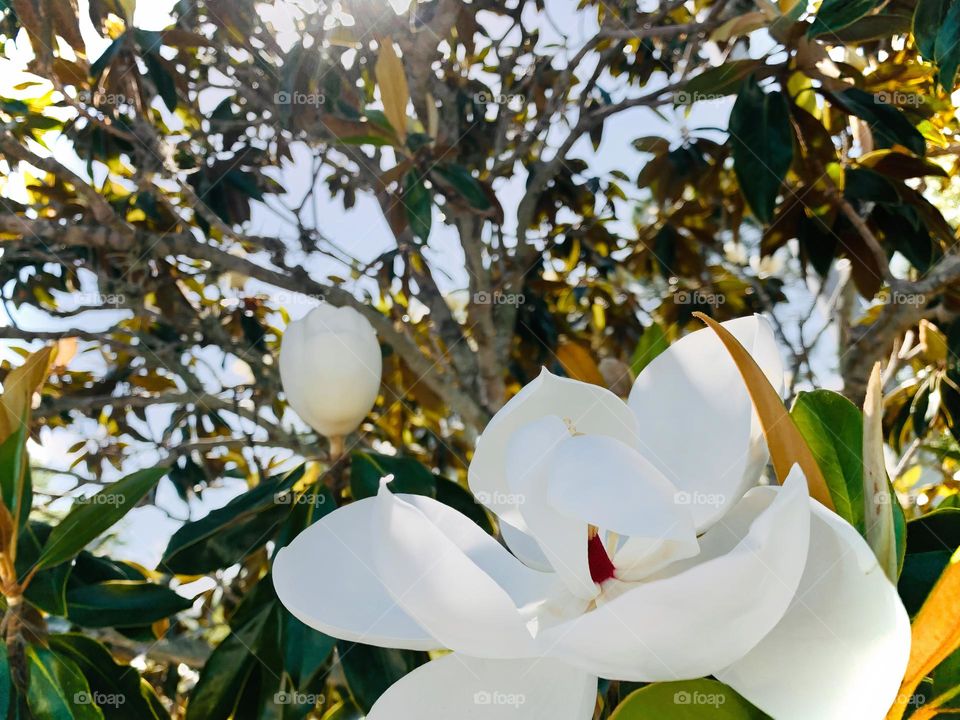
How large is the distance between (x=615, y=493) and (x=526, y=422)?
0.12m

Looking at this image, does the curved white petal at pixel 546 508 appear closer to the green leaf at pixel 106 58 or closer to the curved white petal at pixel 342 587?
the curved white petal at pixel 342 587

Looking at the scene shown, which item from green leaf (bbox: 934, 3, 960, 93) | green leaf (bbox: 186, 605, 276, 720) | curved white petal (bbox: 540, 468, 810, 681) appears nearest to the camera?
curved white petal (bbox: 540, 468, 810, 681)

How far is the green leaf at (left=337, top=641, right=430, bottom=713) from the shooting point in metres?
0.70

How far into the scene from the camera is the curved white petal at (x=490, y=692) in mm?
318

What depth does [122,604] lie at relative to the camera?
74cm

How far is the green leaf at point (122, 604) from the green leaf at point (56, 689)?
67mm

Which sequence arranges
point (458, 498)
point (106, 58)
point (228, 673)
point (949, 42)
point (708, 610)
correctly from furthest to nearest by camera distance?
point (106, 58) < point (458, 498) < point (228, 673) < point (949, 42) < point (708, 610)

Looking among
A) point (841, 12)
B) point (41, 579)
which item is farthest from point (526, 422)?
point (841, 12)

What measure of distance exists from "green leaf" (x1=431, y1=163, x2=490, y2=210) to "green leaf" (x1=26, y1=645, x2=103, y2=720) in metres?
0.70

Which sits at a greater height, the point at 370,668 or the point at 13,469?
the point at 13,469

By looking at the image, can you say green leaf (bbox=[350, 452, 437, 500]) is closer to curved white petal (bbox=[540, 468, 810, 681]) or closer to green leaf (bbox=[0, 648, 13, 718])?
green leaf (bbox=[0, 648, 13, 718])

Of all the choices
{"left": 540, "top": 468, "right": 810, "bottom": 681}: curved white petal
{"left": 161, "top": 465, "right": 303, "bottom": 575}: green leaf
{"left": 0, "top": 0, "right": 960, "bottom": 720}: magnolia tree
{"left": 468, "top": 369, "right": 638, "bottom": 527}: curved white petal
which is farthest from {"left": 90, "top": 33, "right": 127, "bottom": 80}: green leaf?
{"left": 540, "top": 468, "right": 810, "bottom": 681}: curved white petal

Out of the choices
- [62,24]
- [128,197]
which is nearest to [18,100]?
[128,197]

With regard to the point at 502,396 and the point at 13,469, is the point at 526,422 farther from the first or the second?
the point at 502,396
